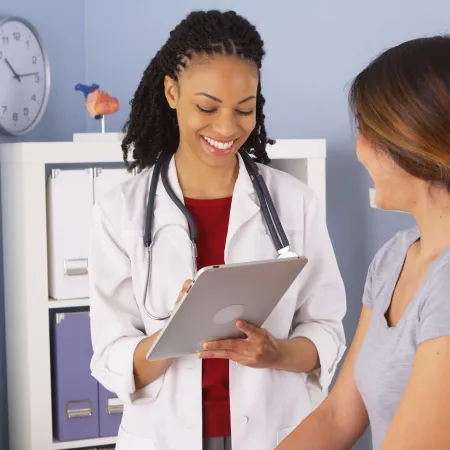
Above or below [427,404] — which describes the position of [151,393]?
below

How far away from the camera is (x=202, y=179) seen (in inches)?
61.4

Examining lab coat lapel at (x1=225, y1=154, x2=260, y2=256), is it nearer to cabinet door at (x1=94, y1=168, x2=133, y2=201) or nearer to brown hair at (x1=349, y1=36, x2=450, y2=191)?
brown hair at (x1=349, y1=36, x2=450, y2=191)

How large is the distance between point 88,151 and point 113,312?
3.13ft

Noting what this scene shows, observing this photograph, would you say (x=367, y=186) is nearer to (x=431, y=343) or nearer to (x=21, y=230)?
(x=21, y=230)

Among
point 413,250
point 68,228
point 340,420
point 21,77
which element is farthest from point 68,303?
point 413,250

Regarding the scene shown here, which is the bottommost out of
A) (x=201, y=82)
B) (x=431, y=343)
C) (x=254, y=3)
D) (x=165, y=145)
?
(x=431, y=343)

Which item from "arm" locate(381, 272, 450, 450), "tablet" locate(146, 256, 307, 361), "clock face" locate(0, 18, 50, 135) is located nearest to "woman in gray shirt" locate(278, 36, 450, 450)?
"arm" locate(381, 272, 450, 450)

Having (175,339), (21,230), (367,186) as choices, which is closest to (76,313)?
(21,230)

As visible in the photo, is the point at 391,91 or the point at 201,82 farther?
the point at 201,82

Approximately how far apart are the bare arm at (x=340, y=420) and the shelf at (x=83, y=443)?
139 cm

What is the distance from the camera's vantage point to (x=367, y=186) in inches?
99.0

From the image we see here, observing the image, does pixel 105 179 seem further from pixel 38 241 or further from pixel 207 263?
pixel 207 263

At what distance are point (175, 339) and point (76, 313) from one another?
44.9 inches

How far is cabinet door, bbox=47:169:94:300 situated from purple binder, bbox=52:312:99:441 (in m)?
0.09
